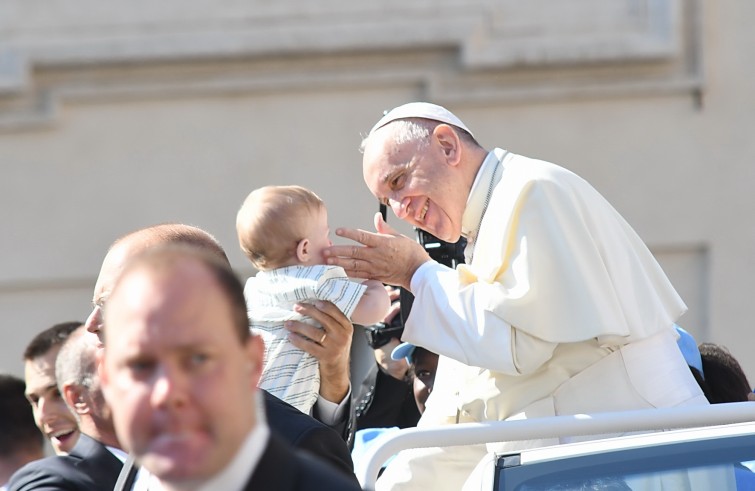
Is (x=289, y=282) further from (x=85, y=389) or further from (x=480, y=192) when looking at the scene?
(x=85, y=389)

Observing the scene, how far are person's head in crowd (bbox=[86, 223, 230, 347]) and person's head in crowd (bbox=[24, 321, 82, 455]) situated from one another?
2.04 meters

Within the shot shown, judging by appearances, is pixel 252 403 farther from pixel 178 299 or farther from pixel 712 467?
pixel 712 467

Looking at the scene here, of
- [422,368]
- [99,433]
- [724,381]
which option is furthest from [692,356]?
[99,433]

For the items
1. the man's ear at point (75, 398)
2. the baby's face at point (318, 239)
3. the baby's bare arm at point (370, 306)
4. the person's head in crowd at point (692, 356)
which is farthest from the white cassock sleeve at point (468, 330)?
the man's ear at point (75, 398)

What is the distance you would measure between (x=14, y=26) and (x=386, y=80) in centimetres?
254

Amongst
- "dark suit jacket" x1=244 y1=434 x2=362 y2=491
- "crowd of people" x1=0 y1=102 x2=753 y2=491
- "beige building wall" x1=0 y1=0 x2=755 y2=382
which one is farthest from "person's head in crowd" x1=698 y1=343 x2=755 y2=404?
"beige building wall" x1=0 y1=0 x2=755 y2=382

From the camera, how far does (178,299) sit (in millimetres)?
1744

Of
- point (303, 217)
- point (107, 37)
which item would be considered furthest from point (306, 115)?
point (303, 217)

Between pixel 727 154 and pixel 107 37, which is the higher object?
pixel 107 37

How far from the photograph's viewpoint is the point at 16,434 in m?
5.50

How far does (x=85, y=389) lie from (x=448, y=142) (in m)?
1.29

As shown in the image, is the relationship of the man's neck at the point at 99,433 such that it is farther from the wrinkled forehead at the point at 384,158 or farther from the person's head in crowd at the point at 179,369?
the person's head in crowd at the point at 179,369

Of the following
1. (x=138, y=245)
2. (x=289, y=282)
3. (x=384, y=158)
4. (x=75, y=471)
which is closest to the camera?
(x=138, y=245)

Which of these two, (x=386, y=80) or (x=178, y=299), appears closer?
(x=178, y=299)
